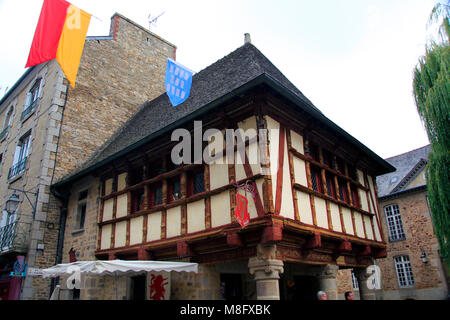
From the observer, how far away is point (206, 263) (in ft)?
22.8

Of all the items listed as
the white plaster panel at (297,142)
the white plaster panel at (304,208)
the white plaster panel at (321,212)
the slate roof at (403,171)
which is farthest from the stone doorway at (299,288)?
the slate roof at (403,171)

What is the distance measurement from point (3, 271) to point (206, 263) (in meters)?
7.82

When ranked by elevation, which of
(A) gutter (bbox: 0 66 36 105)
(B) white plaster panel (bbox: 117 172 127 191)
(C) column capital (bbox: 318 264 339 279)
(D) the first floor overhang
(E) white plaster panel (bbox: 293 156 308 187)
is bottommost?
(C) column capital (bbox: 318 264 339 279)

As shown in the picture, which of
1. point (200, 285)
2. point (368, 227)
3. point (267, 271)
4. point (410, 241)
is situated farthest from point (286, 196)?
point (410, 241)

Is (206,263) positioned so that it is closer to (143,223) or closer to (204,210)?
(204,210)

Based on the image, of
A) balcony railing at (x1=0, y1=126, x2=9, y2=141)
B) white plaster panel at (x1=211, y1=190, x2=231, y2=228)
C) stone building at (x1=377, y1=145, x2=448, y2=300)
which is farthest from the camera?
stone building at (x1=377, y1=145, x2=448, y2=300)

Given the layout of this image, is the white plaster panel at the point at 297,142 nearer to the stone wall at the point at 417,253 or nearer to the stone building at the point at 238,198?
the stone building at the point at 238,198

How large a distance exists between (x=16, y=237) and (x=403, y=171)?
686 inches

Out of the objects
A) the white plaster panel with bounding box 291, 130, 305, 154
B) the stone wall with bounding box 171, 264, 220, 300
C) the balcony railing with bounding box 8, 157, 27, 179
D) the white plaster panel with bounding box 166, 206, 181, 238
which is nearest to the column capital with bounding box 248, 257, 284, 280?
the stone wall with bounding box 171, 264, 220, 300

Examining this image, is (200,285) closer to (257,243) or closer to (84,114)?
(257,243)

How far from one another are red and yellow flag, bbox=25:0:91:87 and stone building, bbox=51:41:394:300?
2332mm

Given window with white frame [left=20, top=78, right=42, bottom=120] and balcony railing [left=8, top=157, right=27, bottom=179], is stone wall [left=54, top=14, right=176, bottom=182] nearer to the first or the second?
balcony railing [left=8, top=157, right=27, bottom=179]

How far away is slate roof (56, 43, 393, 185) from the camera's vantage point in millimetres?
6606
